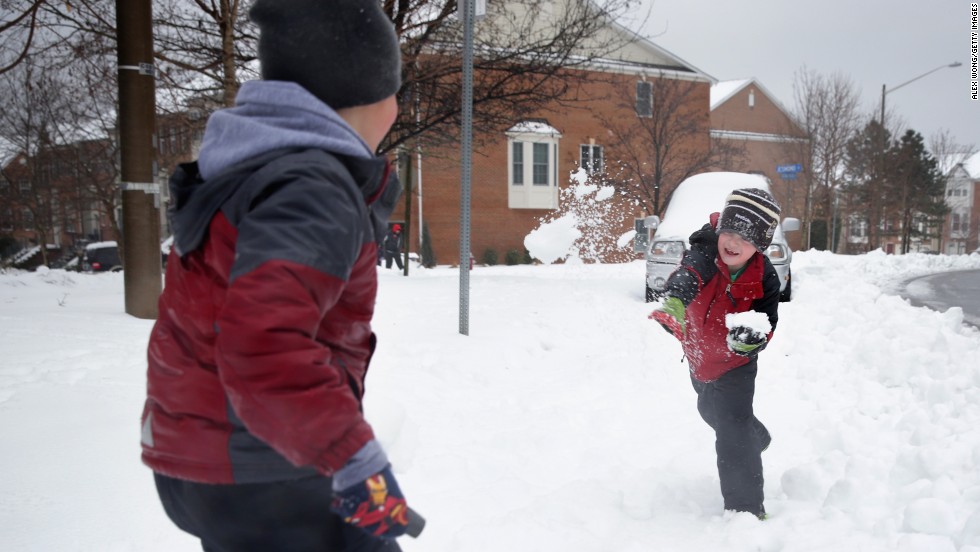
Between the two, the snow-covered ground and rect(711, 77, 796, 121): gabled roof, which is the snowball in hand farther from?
rect(711, 77, 796, 121): gabled roof

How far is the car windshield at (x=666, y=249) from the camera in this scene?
388 inches

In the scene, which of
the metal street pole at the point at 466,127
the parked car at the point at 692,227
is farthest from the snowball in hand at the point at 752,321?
the parked car at the point at 692,227

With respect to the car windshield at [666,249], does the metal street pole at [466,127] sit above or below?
above

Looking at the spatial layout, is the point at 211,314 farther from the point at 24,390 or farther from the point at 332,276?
the point at 24,390

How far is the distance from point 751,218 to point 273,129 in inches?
98.7

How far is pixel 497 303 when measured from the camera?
29.1 feet

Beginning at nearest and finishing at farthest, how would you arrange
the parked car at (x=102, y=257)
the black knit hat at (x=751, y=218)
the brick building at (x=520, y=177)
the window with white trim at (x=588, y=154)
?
the black knit hat at (x=751, y=218) < the parked car at (x=102, y=257) < the brick building at (x=520, y=177) < the window with white trim at (x=588, y=154)

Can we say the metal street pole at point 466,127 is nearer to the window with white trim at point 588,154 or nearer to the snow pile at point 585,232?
the snow pile at point 585,232

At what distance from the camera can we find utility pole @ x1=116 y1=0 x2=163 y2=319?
6492 mm

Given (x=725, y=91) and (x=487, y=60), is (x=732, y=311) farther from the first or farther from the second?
(x=725, y=91)

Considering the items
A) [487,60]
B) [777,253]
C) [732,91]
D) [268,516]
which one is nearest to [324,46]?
[268,516]

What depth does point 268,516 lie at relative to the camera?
1352 millimetres

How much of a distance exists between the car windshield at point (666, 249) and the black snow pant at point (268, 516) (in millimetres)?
8883

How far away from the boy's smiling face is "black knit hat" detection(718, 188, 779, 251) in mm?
20
